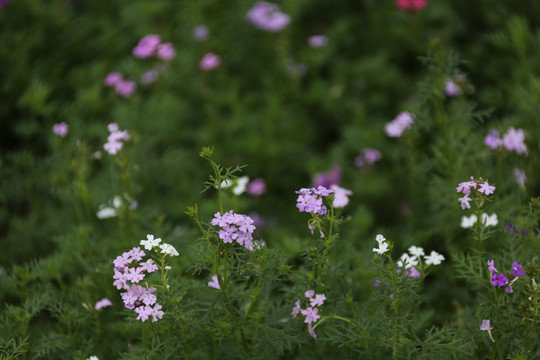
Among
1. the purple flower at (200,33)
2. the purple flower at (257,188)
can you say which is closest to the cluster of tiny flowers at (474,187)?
the purple flower at (257,188)

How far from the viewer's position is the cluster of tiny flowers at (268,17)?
4473 mm

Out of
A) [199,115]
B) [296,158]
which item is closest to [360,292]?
[296,158]

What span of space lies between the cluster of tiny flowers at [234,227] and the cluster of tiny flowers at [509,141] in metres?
1.57

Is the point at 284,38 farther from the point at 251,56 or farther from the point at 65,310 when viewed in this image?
the point at 65,310

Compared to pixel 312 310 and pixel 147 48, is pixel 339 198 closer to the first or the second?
pixel 312 310

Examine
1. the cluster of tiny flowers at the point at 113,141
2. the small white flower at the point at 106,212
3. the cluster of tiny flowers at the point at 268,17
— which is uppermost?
the cluster of tiny flowers at the point at 113,141

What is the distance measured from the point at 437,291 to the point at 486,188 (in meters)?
1.11

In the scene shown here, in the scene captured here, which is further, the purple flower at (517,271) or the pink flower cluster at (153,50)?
the pink flower cluster at (153,50)

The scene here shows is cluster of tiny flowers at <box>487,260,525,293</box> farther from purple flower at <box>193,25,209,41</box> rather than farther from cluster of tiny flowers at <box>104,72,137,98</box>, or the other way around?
purple flower at <box>193,25,209,41</box>

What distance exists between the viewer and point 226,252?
6.54ft

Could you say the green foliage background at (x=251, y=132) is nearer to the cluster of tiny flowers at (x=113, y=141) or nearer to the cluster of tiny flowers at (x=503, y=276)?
the cluster of tiny flowers at (x=113, y=141)

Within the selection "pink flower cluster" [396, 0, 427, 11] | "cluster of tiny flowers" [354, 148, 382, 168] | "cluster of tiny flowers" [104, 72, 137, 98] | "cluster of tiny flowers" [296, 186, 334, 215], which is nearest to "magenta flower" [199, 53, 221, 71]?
"cluster of tiny flowers" [104, 72, 137, 98]

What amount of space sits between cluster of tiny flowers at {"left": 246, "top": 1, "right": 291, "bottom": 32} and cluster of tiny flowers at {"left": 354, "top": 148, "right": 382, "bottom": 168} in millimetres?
1155

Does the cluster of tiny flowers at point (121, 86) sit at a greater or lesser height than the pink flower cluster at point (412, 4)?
lesser
